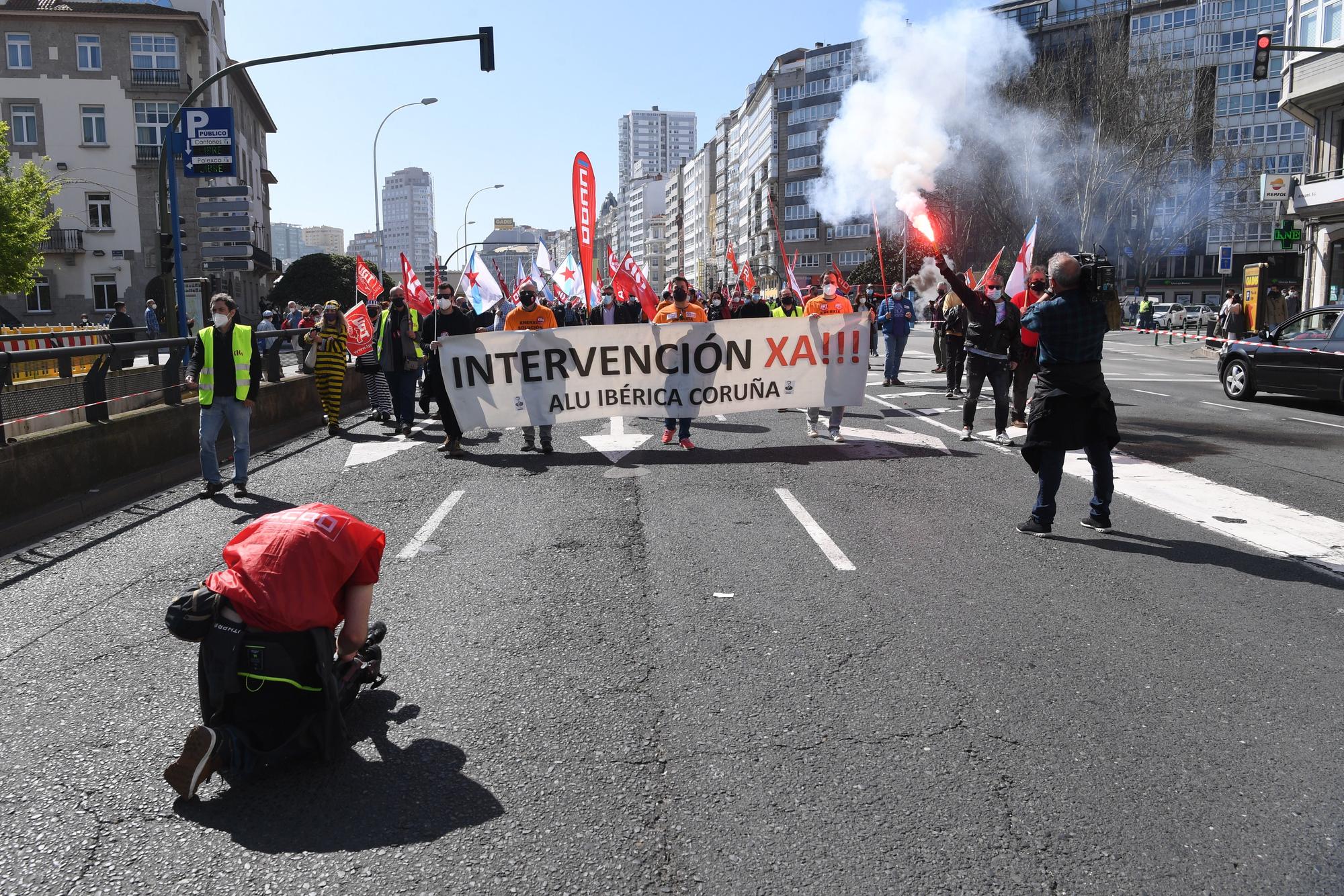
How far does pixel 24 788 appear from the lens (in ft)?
12.1

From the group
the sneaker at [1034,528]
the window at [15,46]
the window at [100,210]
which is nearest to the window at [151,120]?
the window at [100,210]

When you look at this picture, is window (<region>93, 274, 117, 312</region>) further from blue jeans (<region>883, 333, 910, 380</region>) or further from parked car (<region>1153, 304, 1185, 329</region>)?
parked car (<region>1153, 304, 1185, 329</region>)

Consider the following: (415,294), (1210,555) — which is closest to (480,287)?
(415,294)

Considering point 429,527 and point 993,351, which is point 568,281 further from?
point 429,527

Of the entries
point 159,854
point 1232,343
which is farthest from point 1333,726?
point 1232,343

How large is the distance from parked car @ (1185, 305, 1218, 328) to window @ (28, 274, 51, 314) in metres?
54.9

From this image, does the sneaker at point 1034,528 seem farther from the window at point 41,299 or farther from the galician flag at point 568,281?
the window at point 41,299

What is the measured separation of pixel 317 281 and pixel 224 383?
211ft

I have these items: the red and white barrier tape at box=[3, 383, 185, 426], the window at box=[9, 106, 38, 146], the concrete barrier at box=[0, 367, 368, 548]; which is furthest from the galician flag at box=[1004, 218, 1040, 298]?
the window at box=[9, 106, 38, 146]

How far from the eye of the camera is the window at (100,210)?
4997 centimetres

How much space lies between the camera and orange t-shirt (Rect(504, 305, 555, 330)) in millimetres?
12234

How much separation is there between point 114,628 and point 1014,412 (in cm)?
1129

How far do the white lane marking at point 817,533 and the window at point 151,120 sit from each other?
5102cm

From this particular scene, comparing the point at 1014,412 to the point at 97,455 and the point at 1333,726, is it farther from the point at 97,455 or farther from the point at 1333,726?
the point at 97,455
